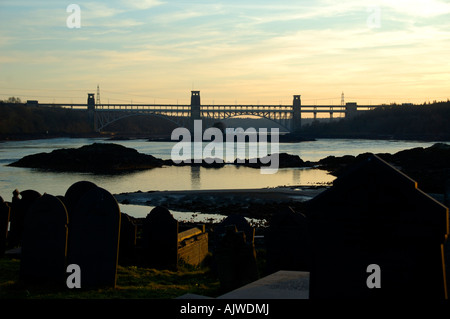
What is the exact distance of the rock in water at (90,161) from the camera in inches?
2169

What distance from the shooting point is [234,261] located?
28.9 ft

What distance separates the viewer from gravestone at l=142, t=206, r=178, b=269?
11117 millimetres

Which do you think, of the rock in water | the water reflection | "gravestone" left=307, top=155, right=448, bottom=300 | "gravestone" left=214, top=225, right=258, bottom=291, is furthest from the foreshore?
the rock in water

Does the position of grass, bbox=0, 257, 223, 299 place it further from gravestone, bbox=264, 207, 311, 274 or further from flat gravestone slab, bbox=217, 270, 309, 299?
gravestone, bbox=264, 207, 311, 274

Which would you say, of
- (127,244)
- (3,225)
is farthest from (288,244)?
(3,225)

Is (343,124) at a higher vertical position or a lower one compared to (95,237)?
higher

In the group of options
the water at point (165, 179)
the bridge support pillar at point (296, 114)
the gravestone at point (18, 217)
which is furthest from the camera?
the bridge support pillar at point (296, 114)

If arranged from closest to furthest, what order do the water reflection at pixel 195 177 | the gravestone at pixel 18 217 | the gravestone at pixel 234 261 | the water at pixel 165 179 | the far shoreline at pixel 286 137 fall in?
the gravestone at pixel 234 261, the gravestone at pixel 18 217, the water at pixel 165 179, the water reflection at pixel 195 177, the far shoreline at pixel 286 137

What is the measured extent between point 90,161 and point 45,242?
49.4 meters

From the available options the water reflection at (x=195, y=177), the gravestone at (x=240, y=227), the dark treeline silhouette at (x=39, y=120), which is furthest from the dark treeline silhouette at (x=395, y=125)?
the gravestone at (x=240, y=227)

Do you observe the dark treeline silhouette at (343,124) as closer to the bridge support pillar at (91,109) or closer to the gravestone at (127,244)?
the bridge support pillar at (91,109)

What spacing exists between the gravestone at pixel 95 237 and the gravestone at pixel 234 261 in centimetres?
165

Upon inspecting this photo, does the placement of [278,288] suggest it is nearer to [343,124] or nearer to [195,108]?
[195,108]
